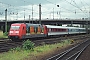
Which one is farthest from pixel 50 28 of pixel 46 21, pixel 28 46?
pixel 46 21

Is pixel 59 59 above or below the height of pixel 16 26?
below

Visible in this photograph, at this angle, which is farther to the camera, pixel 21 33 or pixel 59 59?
pixel 21 33

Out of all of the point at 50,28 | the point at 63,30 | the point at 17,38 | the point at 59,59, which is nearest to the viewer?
the point at 59,59

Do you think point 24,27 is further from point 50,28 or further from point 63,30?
point 63,30

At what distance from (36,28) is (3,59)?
2563 cm

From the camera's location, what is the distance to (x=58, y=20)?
119 meters

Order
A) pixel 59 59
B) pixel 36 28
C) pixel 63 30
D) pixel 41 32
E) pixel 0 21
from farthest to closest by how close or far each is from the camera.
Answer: pixel 0 21 < pixel 63 30 < pixel 41 32 < pixel 36 28 < pixel 59 59

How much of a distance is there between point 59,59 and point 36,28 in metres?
24.2

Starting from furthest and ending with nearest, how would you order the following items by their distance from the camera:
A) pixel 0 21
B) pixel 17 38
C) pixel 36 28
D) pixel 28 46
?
1. pixel 0 21
2. pixel 36 28
3. pixel 17 38
4. pixel 28 46

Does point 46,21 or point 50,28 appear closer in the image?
point 50,28

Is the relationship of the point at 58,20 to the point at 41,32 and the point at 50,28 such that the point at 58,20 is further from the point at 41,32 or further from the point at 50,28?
the point at 41,32

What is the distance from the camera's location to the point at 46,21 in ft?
384

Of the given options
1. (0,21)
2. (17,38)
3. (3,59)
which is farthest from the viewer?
(0,21)

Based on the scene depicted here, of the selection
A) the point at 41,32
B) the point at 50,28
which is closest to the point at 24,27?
the point at 41,32
